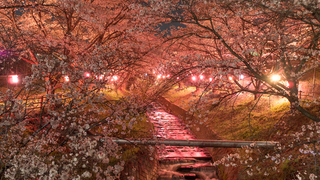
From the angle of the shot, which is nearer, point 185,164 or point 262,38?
point 262,38

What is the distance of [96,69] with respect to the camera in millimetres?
4543

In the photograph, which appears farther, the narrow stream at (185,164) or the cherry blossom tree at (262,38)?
the narrow stream at (185,164)

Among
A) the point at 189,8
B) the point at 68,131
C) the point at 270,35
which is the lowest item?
the point at 68,131

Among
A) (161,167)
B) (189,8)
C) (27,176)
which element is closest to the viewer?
(27,176)

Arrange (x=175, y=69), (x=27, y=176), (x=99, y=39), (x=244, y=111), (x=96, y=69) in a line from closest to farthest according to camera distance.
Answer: (x=27, y=176) → (x=96, y=69) → (x=175, y=69) → (x=99, y=39) → (x=244, y=111)

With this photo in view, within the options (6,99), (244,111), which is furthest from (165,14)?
(244,111)

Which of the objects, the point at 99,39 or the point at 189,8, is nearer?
the point at 189,8

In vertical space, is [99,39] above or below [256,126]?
above

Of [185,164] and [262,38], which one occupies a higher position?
[262,38]

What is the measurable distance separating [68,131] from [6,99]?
153 cm

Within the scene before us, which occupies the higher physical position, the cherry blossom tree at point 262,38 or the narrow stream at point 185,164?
the cherry blossom tree at point 262,38

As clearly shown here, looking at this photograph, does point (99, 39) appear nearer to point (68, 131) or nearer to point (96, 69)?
point (96, 69)

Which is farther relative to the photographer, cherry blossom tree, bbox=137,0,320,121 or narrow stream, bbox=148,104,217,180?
narrow stream, bbox=148,104,217,180

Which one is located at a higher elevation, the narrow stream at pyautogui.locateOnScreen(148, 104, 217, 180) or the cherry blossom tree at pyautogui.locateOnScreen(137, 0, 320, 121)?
the cherry blossom tree at pyautogui.locateOnScreen(137, 0, 320, 121)
